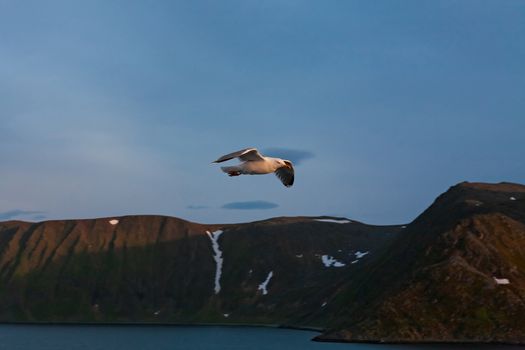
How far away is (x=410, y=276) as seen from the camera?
18612cm

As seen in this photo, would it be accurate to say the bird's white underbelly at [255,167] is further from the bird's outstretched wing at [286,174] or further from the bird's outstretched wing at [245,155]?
the bird's outstretched wing at [286,174]

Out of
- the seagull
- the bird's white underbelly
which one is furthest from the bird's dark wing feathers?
the bird's white underbelly

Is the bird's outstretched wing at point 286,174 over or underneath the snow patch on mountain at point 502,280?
over

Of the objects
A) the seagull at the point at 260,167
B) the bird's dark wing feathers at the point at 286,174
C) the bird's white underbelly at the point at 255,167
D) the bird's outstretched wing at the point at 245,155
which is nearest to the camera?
the bird's outstretched wing at the point at 245,155

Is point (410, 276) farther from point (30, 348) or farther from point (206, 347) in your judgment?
point (30, 348)

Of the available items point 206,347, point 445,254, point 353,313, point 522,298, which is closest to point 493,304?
point 522,298

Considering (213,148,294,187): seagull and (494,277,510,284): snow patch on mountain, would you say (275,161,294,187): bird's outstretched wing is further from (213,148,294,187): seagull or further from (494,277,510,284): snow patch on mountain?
(494,277,510,284): snow patch on mountain

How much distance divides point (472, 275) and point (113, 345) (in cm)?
9275

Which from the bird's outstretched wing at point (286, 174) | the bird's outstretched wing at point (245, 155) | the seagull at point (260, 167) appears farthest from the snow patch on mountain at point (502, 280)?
the bird's outstretched wing at point (245, 155)

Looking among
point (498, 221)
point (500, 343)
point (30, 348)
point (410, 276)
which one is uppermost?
point (498, 221)

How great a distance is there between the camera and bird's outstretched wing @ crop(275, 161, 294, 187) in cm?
3406

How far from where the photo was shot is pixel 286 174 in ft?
112

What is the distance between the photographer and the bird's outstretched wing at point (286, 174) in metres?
34.1

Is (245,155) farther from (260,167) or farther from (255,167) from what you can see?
(260,167)
